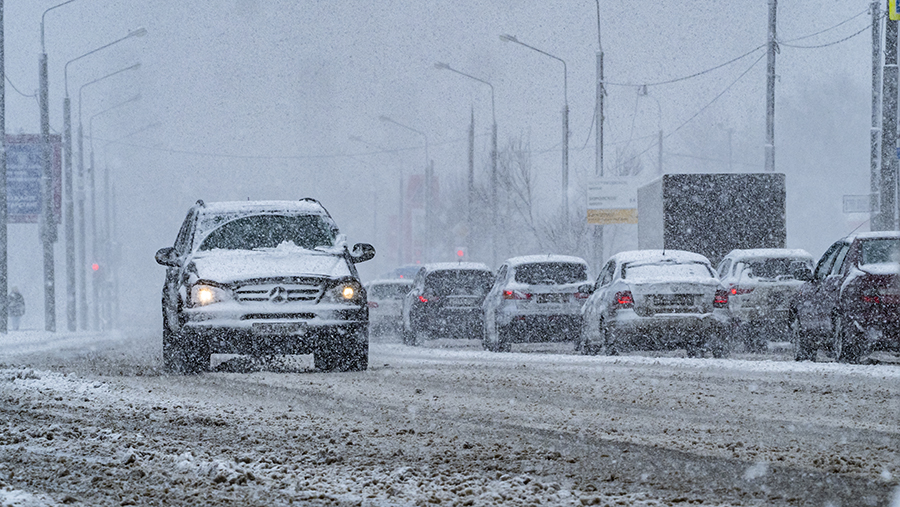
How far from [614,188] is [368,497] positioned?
131 ft

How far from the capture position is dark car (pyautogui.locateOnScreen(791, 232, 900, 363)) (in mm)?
14438

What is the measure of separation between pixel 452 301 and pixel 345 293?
38.5ft

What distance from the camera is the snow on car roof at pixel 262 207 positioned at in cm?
1460

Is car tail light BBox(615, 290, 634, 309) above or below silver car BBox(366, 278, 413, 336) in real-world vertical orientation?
above

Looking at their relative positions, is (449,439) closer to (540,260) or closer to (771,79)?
(540,260)

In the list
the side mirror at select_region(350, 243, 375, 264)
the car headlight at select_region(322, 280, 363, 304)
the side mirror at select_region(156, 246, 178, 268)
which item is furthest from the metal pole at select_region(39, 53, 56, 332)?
the car headlight at select_region(322, 280, 363, 304)

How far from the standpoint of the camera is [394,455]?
697cm

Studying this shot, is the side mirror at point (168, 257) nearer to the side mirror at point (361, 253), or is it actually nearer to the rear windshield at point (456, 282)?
the side mirror at point (361, 253)

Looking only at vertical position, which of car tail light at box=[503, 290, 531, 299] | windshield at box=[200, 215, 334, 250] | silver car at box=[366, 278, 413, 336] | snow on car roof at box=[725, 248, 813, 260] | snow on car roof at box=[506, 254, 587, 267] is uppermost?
windshield at box=[200, 215, 334, 250]

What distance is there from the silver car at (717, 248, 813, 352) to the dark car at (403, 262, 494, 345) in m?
5.54

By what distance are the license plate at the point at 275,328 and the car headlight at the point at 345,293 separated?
0.46 meters

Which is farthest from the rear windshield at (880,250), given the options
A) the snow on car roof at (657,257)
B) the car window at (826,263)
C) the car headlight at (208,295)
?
the car headlight at (208,295)

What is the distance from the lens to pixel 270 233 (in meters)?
14.4

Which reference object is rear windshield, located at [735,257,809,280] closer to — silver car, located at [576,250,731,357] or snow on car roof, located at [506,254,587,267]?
snow on car roof, located at [506,254,587,267]
